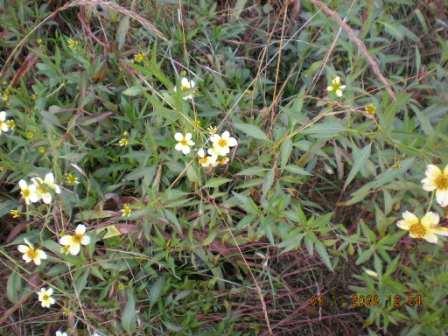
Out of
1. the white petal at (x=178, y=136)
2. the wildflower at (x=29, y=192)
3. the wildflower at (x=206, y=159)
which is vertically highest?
the white petal at (x=178, y=136)

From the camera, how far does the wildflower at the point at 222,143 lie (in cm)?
149

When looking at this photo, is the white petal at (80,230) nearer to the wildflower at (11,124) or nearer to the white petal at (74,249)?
the white petal at (74,249)

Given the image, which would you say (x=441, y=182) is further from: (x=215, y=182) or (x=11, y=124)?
(x=11, y=124)

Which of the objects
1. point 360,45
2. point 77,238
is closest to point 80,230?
point 77,238

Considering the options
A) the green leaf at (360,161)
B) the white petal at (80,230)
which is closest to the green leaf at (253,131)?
the green leaf at (360,161)

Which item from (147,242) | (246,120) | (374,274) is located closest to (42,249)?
(147,242)

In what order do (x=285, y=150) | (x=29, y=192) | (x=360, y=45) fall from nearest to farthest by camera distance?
(x=360, y=45) < (x=285, y=150) < (x=29, y=192)

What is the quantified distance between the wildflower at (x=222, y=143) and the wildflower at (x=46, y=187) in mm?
510

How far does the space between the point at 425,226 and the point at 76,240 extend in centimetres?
105

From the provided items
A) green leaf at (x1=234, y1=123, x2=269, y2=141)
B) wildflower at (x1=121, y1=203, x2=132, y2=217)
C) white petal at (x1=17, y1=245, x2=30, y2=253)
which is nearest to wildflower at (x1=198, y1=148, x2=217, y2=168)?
green leaf at (x1=234, y1=123, x2=269, y2=141)

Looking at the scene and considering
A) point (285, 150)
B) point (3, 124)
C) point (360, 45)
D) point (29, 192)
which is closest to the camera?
point (360, 45)

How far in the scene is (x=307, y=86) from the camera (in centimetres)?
183

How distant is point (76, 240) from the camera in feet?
4.98

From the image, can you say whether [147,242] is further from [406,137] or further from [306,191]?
[406,137]
